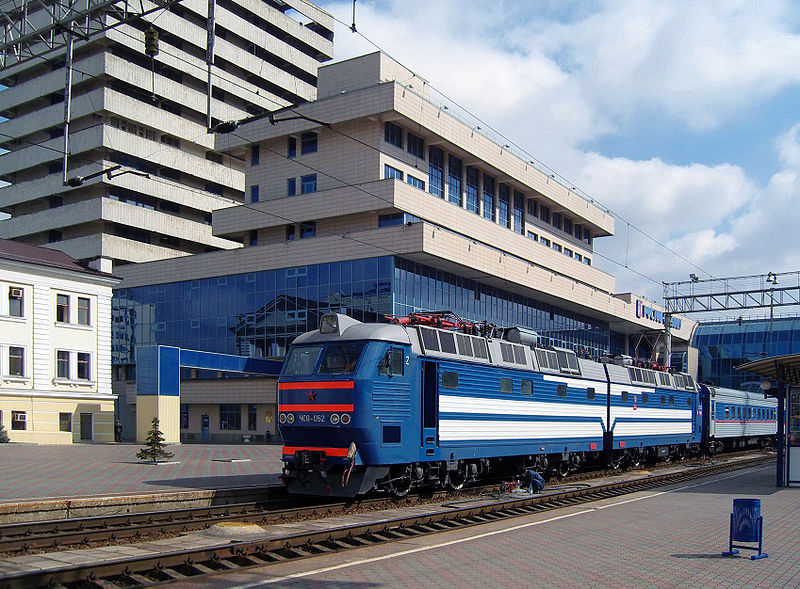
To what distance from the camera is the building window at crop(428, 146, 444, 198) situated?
51531 mm

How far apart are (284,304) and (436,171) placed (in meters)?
13.5

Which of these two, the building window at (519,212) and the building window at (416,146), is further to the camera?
the building window at (519,212)

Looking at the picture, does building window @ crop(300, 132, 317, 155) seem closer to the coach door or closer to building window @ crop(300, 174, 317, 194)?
building window @ crop(300, 174, 317, 194)


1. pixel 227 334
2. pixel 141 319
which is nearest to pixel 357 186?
pixel 227 334

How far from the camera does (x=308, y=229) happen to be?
50.2 meters

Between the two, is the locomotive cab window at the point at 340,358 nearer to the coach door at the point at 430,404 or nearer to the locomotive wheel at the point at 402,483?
the coach door at the point at 430,404

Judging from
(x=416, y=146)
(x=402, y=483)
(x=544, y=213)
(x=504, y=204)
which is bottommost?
(x=402, y=483)

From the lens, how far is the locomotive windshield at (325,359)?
1762 cm

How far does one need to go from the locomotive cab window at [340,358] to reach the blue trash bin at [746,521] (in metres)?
8.23

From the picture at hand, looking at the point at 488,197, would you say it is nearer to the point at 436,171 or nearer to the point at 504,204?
the point at 504,204

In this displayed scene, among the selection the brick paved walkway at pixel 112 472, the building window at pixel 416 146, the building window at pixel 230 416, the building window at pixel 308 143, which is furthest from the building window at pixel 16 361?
the building window at pixel 416 146

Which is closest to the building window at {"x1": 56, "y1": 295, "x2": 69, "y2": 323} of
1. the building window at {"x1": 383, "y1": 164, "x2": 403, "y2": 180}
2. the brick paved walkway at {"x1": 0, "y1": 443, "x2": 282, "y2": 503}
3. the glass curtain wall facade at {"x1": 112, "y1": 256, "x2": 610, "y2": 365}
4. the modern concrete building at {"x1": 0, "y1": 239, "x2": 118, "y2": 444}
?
the modern concrete building at {"x1": 0, "y1": 239, "x2": 118, "y2": 444}

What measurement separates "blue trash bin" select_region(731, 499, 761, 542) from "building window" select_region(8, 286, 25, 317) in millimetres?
34962

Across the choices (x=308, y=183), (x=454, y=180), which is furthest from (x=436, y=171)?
(x=308, y=183)
